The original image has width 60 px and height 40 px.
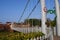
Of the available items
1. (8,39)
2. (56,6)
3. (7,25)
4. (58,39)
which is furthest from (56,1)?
(7,25)

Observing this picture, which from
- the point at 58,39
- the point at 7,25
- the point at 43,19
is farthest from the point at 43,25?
the point at 7,25

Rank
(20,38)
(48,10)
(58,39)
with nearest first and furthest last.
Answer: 1. (20,38)
2. (58,39)
3. (48,10)

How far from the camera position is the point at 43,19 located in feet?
47.2

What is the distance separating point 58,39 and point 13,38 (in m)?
3.63

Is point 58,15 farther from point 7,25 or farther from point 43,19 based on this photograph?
point 7,25

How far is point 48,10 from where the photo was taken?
1285cm

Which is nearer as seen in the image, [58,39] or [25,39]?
[25,39]

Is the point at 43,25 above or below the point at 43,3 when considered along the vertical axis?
below

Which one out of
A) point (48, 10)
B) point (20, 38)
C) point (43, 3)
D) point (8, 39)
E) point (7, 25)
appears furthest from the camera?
point (7, 25)

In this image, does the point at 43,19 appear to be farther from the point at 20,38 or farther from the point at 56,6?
the point at 20,38

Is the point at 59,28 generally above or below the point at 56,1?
below

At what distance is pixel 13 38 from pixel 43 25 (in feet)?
18.3

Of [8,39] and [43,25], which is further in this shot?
[43,25]

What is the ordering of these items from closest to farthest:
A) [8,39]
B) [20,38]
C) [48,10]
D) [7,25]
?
[8,39] < [20,38] < [48,10] < [7,25]
